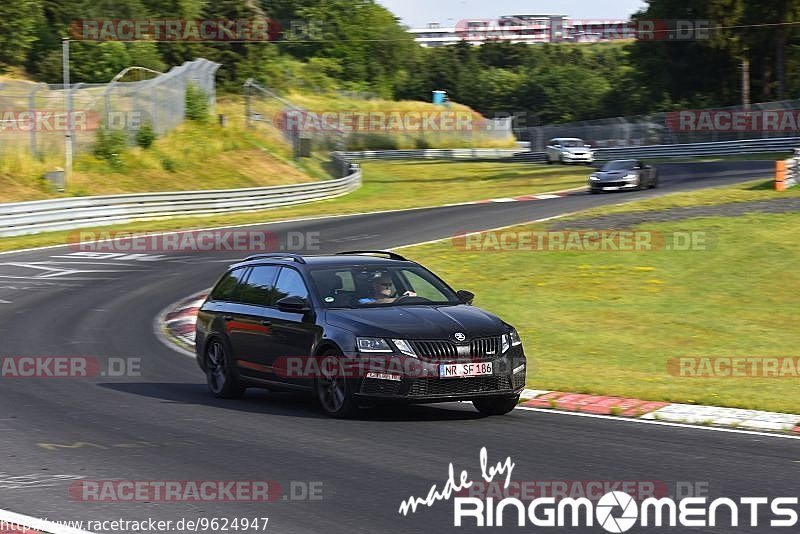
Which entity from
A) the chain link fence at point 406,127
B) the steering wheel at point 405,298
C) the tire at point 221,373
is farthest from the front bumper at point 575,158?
the steering wheel at point 405,298

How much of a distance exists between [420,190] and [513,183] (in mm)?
4303

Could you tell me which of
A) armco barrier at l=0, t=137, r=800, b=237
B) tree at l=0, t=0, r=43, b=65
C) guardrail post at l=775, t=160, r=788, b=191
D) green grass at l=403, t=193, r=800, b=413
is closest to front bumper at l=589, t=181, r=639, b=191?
guardrail post at l=775, t=160, r=788, b=191

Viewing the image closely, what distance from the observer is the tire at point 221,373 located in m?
13.0

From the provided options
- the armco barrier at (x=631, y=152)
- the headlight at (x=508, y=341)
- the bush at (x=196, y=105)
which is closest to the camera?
the headlight at (x=508, y=341)

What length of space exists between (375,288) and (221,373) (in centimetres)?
230

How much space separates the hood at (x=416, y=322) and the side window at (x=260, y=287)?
1.34m

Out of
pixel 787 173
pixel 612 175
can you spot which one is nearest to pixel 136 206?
pixel 612 175

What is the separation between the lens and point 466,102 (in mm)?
123812

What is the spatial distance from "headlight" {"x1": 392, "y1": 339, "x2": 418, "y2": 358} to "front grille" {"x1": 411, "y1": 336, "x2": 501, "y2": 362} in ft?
0.12

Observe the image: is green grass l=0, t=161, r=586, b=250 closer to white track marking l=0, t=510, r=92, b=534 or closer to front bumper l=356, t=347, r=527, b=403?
front bumper l=356, t=347, r=527, b=403

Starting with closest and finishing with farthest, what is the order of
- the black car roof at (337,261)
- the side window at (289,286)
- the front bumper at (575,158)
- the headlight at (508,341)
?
the headlight at (508,341)
the side window at (289,286)
the black car roof at (337,261)
the front bumper at (575,158)

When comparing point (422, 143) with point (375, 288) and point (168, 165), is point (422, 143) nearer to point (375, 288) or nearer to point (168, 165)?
point (168, 165)

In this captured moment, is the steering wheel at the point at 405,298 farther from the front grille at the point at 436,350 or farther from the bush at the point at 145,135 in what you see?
the bush at the point at 145,135

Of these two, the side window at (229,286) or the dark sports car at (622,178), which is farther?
the dark sports car at (622,178)
